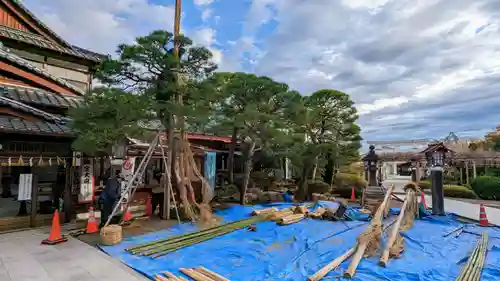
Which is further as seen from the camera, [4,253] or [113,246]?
[113,246]

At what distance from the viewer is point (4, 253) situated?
561 cm

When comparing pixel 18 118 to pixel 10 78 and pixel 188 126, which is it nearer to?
pixel 10 78

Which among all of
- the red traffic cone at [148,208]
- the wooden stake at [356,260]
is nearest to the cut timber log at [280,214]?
the wooden stake at [356,260]

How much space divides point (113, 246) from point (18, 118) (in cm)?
455

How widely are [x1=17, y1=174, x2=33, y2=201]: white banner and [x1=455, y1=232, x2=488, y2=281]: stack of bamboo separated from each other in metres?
9.39

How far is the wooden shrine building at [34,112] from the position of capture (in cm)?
734

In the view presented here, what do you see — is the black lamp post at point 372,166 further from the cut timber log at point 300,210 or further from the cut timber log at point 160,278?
the cut timber log at point 160,278

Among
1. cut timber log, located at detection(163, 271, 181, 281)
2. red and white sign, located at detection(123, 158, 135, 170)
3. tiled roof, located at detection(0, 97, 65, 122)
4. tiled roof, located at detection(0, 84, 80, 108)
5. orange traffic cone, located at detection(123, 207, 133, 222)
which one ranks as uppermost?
tiled roof, located at detection(0, 84, 80, 108)

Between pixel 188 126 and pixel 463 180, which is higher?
pixel 188 126

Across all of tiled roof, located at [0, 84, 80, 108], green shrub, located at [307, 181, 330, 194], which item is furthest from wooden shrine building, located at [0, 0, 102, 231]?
green shrub, located at [307, 181, 330, 194]

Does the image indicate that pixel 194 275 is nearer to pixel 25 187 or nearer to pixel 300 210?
pixel 25 187

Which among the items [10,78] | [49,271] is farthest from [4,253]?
[10,78]

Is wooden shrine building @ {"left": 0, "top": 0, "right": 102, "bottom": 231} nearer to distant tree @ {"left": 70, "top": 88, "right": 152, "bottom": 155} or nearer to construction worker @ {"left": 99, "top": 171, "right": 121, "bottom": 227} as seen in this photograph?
distant tree @ {"left": 70, "top": 88, "right": 152, "bottom": 155}

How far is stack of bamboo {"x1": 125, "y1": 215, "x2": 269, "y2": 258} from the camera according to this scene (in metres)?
5.74
